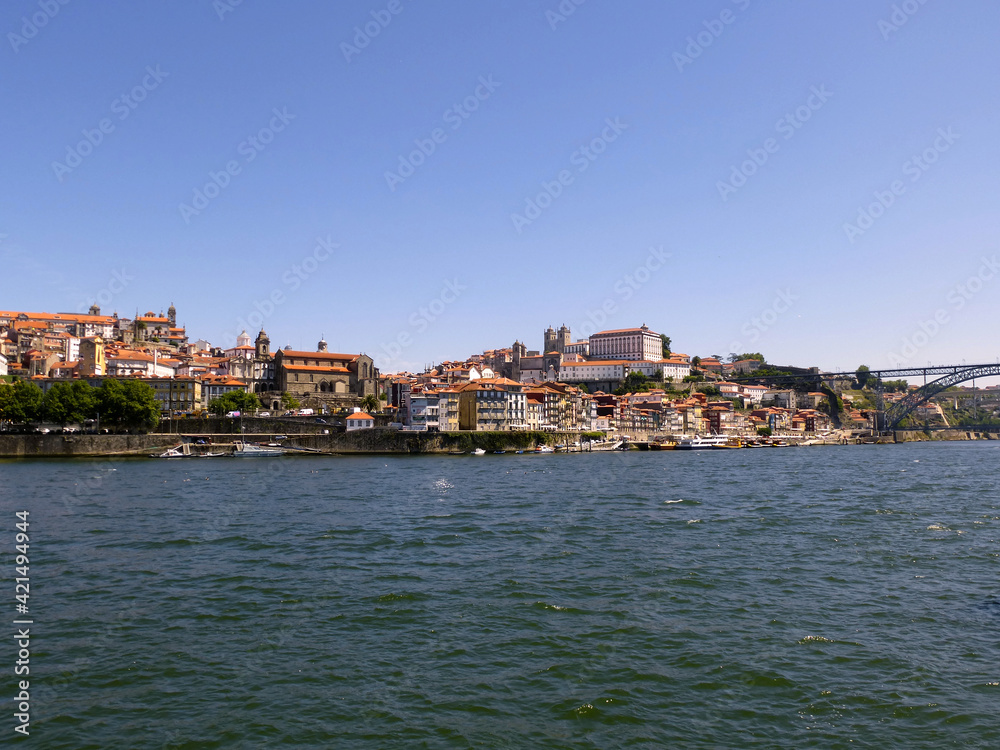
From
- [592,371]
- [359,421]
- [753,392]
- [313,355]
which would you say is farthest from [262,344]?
[753,392]

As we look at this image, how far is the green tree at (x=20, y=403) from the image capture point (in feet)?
207

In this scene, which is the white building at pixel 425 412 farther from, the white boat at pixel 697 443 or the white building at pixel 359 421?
the white boat at pixel 697 443

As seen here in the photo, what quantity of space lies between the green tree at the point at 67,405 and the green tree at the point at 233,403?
1612cm

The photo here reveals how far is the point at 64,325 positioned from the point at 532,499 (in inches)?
4595

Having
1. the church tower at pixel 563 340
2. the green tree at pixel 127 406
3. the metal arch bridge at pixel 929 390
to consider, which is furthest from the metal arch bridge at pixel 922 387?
the green tree at pixel 127 406

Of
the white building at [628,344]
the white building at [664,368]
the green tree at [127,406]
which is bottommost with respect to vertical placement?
the green tree at [127,406]

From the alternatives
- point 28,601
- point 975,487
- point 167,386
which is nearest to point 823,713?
point 28,601

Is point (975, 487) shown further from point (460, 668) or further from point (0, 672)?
point (0, 672)

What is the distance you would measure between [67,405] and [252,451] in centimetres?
1740

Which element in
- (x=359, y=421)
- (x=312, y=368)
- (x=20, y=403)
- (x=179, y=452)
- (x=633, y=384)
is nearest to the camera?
(x=20, y=403)

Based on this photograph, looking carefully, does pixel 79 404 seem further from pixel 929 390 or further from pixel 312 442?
pixel 929 390

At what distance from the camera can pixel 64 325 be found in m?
117

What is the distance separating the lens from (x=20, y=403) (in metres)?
63.7

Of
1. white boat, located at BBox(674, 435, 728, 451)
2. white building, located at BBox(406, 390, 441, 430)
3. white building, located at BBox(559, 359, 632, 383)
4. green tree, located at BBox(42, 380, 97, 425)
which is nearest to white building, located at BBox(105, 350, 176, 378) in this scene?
green tree, located at BBox(42, 380, 97, 425)
